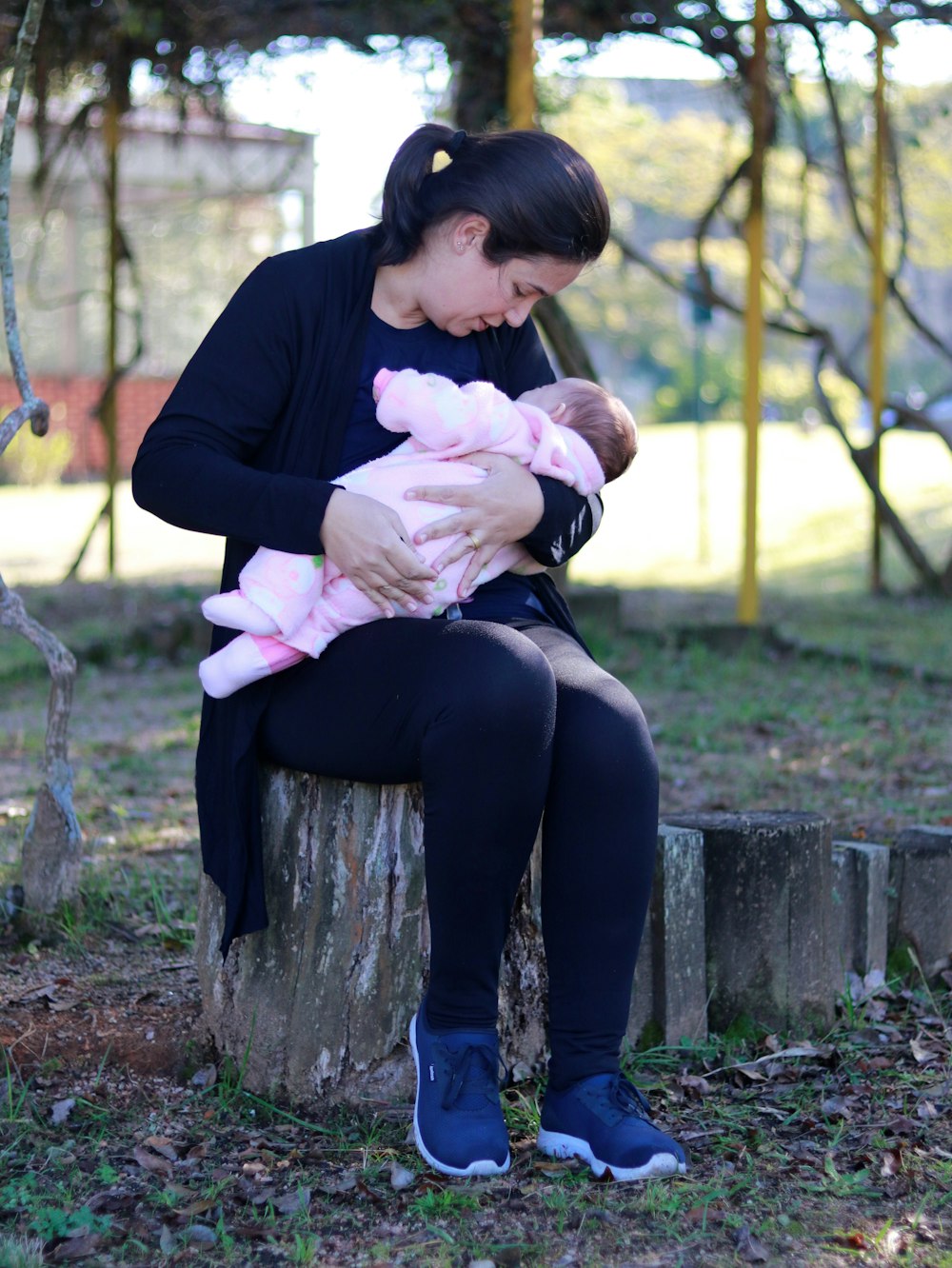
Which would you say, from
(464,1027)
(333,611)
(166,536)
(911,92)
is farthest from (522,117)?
(166,536)

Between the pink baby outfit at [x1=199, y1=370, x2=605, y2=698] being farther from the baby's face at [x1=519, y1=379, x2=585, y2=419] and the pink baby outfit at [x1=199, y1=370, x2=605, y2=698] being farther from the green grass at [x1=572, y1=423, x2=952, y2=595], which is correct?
the green grass at [x1=572, y1=423, x2=952, y2=595]

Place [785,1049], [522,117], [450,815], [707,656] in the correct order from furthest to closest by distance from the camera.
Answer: [707,656], [522,117], [785,1049], [450,815]

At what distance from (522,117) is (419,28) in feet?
4.27

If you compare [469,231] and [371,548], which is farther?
[469,231]

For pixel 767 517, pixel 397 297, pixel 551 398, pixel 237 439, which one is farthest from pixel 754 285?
pixel 767 517

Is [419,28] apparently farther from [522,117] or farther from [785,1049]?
[785,1049]

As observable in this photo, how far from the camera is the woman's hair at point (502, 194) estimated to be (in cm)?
230

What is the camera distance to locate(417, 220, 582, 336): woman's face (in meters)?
2.36

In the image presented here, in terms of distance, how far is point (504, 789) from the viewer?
6.82ft

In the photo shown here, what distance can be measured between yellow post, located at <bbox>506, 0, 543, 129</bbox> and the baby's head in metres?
3.38

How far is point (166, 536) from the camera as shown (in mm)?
11867

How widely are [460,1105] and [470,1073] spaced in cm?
5

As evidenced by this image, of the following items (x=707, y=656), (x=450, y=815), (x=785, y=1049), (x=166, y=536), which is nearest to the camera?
(x=450, y=815)

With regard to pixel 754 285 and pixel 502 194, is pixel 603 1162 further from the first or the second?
pixel 754 285
